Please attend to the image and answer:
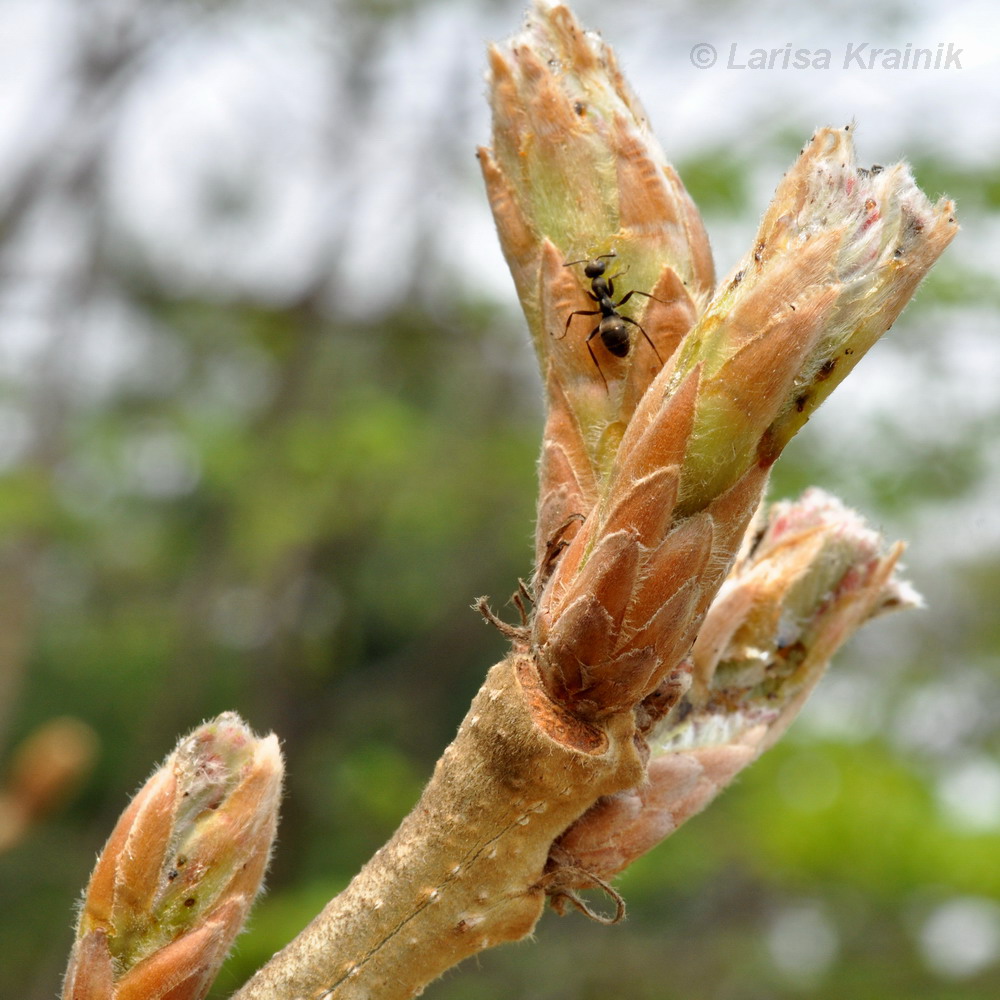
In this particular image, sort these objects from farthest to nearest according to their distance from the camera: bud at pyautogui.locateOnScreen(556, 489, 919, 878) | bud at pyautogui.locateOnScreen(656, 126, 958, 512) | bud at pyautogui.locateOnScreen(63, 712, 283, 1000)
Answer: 1. bud at pyautogui.locateOnScreen(556, 489, 919, 878)
2. bud at pyautogui.locateOnScreen(63, 712, 283, 1000)
3. bud at pyautogui.locateOnScreen(656, 126, 958, 512)

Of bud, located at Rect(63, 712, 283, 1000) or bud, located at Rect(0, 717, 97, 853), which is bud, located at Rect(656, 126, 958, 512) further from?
bud, located at Rect(0, 717, 97, 853)

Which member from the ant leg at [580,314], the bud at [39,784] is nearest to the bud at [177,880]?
the ant leg at [580,314]

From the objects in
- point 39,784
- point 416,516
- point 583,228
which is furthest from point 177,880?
point 416,516

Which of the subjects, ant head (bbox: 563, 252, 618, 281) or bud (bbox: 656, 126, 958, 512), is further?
ant head (bbox: 563, 252, 618, 281)

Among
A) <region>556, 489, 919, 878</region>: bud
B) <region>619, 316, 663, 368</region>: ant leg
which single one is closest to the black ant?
<region>619, 316, 663, 368</region>: ant leg

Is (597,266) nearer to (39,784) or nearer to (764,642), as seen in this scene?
(764,642)

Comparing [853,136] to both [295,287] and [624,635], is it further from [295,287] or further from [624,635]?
[295,287]

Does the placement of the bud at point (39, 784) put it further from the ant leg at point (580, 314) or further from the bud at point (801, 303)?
the bud at point (801, 303)
